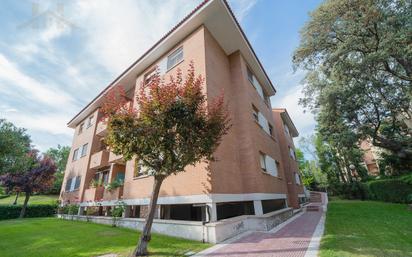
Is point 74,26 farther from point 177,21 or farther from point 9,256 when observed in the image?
point 9,256

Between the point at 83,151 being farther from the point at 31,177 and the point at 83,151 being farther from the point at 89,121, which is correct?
the point at 31,177

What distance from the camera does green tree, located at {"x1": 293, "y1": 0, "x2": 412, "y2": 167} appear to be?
12906 mm

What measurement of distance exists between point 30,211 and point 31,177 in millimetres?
4026

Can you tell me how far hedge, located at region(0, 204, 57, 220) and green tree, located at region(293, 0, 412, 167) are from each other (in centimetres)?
3247

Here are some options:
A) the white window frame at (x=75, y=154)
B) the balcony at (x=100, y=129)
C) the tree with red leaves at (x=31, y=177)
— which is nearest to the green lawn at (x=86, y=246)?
the balcony at (x=100, y=129)

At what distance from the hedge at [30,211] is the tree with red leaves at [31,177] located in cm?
61

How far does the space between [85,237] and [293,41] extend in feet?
69.7

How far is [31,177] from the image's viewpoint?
24.0 m

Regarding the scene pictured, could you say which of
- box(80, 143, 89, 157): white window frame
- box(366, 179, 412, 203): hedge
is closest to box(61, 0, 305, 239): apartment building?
box(80, 143, 89, 157): white window frame

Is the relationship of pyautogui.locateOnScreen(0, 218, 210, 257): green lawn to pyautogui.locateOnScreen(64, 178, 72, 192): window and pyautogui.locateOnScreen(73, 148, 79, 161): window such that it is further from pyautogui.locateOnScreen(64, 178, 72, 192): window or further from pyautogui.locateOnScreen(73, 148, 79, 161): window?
pyautogui.locateOnScreen(73, 148, 79, 161): window

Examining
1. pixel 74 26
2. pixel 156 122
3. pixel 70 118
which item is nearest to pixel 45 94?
pixel 74 26

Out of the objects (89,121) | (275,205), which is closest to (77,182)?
(89,121)

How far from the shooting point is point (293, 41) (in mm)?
18062

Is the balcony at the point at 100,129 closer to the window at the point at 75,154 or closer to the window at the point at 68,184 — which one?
the window at the point at 75,154
